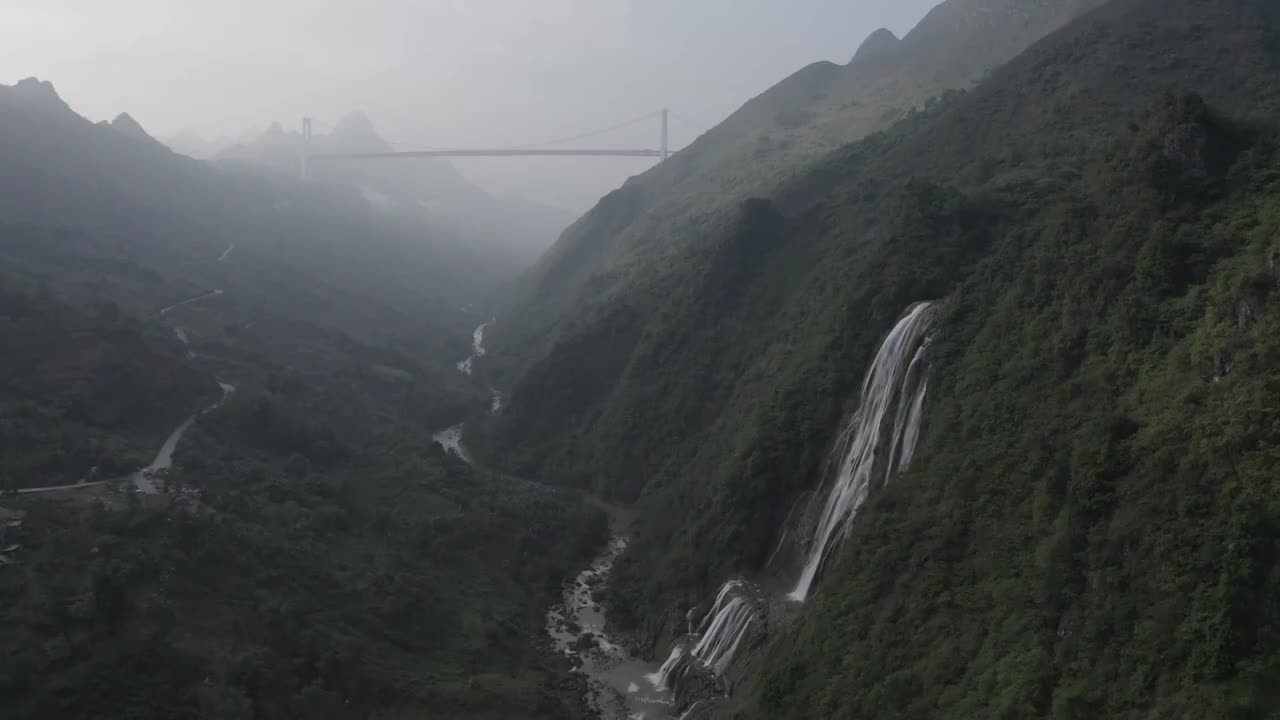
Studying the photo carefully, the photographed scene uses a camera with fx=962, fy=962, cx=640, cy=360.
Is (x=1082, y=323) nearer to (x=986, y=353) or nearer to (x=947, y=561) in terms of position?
(x=986, y=353)

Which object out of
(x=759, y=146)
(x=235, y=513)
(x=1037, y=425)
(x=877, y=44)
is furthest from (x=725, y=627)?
(x=877, y=44)

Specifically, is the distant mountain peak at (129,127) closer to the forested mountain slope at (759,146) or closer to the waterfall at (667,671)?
the forested mountain slope at (759,146)

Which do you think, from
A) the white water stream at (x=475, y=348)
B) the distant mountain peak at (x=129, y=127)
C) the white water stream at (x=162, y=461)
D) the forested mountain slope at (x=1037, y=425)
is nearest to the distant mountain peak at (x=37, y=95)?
the distant mountain peak at (x=129, y=127)

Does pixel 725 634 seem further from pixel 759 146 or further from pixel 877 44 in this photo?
pixel 877 44

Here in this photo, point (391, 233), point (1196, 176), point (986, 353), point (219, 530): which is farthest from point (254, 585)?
point (391, 233)

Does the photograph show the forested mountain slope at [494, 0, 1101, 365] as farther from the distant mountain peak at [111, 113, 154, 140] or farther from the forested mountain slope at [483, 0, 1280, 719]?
the distant mountain peak at [111, 113, 154, 140]

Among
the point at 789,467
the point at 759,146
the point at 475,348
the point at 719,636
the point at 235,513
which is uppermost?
the point at 759,146

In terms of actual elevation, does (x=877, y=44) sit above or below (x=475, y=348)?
above

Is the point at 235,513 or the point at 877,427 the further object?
the point at 235,513
